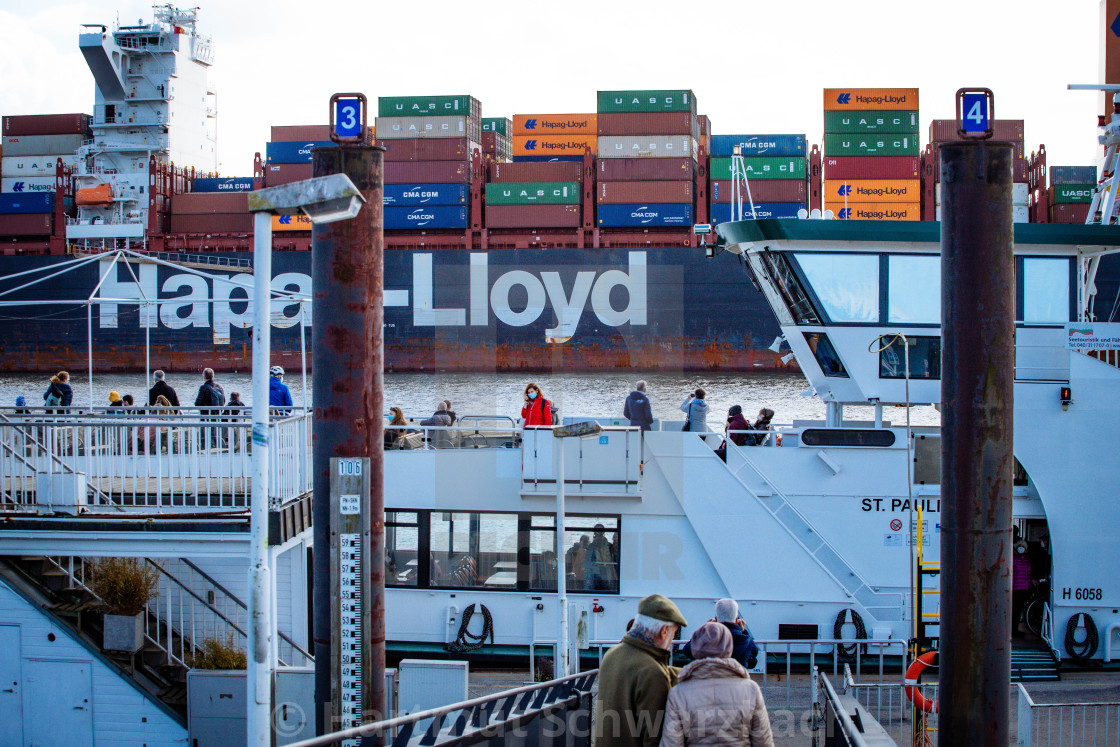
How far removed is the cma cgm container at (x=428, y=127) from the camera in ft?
130

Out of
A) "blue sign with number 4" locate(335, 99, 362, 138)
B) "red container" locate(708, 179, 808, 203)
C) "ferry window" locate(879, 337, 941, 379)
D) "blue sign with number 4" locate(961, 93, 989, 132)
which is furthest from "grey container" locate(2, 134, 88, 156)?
"blue sign with number 4" locate(961, 93, 989, 132)

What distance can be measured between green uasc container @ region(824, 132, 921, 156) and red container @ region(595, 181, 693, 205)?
6779mm

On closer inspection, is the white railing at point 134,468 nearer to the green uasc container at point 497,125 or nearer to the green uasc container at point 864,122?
the green uasc container at point 864,122

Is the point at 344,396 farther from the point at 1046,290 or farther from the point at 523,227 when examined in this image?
the point at 523,227

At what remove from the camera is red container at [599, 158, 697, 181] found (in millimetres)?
38312

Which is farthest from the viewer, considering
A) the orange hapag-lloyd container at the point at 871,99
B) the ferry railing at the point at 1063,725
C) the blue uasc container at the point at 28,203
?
the blue uasc container at the point at 28,203

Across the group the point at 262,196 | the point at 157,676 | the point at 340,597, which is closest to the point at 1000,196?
the point at 262,196

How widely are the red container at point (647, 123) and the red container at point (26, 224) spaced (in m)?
27.1

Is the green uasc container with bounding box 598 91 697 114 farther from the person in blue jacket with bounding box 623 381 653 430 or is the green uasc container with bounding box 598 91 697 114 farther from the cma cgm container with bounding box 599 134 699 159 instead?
the person in blue jacket with bounding box 623 381 653 430

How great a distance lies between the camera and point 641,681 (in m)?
3.49

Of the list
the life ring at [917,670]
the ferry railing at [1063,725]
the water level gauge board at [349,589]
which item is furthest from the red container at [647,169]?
the water level gauge board at [349,589]

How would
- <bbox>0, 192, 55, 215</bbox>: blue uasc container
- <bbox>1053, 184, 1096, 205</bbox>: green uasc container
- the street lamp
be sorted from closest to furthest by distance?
the street lamp, <bbox>1053, 184, 1096, 205</bbox>: green uasc container, <bbox>0, 192, 55, 215</bbox>: blue uasc container

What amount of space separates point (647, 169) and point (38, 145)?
32.4 metres

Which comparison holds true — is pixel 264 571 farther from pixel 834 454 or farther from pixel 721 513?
pixel 834 454
